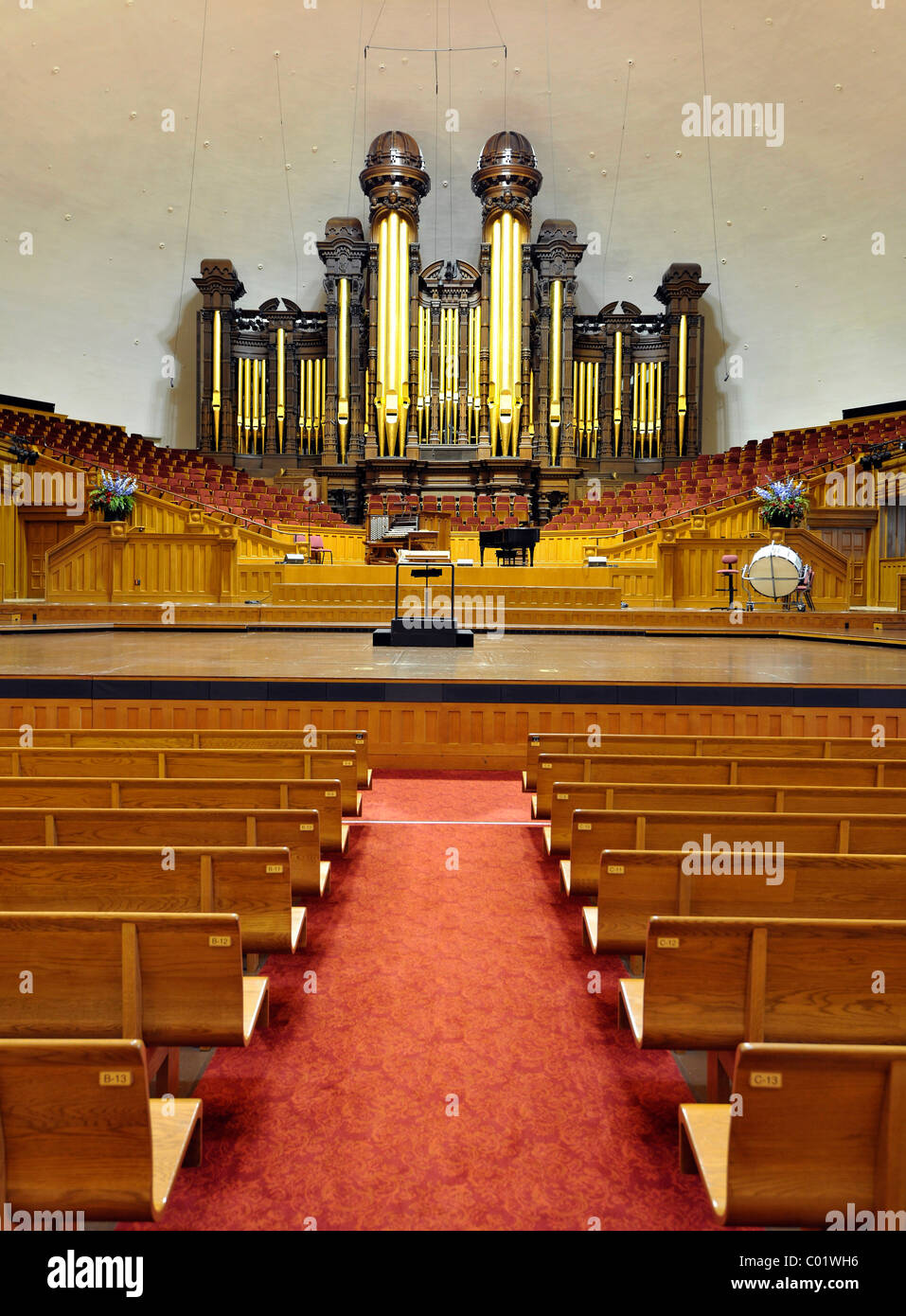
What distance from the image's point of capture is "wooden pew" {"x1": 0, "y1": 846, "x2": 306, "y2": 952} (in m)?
1.38

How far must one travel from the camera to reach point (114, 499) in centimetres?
789

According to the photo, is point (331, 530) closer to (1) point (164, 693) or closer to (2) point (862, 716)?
(1) point (164, 693)

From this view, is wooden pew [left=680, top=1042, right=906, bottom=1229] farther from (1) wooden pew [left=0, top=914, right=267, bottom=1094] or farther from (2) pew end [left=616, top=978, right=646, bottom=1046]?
(1) wooden pew [left=0, top=914, right=267, bottom=1094]

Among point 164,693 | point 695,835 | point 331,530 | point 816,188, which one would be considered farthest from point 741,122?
point 695,835

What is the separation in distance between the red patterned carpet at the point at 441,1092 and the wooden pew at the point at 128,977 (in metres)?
0.17

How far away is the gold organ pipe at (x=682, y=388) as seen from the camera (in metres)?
12.0

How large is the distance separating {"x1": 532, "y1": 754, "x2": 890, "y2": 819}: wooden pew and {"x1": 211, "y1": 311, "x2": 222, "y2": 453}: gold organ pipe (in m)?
11.3

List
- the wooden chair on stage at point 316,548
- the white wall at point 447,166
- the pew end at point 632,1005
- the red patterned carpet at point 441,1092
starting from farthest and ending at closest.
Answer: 1. the white wall at point 447,166
2. the wooden chair on stage at point 316,548
3. the pew end at point 632,1005
4. the red patterned carpet at point 441,1092

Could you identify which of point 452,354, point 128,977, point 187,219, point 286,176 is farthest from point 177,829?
point 286,176

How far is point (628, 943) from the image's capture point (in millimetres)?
1438

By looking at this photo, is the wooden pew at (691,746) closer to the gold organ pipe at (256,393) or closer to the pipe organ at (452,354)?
the pipe organ at (452,354)

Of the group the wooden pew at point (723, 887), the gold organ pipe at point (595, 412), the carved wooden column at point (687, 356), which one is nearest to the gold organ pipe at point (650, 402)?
the carved wooden column at point (687, 356)

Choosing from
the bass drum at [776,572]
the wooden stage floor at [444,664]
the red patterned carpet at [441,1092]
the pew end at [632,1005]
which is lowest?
the red patterned carpet at [441,1092]

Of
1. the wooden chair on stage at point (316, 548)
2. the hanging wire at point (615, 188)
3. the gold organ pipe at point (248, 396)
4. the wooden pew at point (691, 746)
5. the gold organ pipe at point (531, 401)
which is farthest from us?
the gold organ pipe at point (248, 396)
